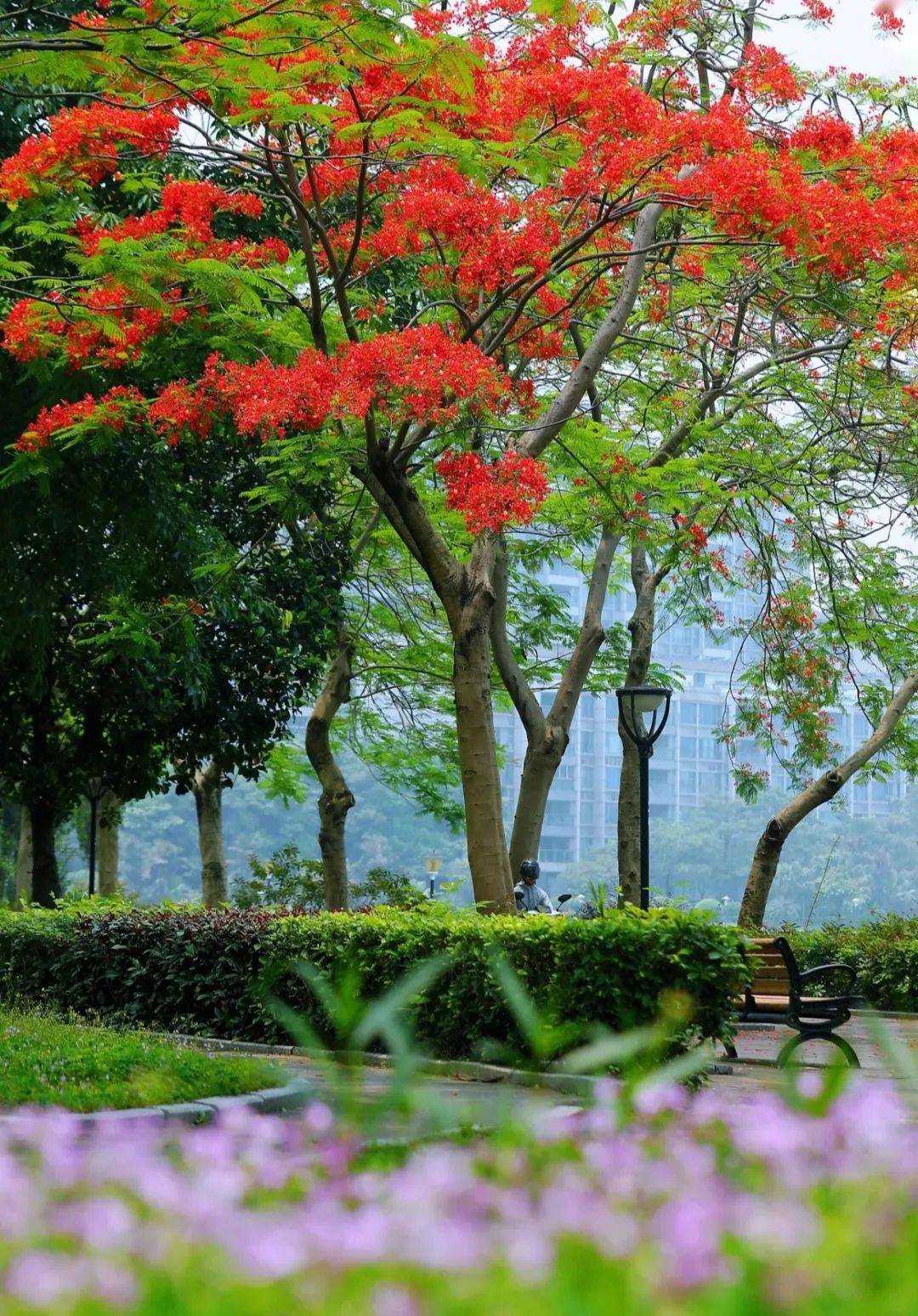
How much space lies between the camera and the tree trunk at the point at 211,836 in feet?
85.2

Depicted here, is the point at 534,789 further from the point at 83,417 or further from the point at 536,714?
the point at 83,417

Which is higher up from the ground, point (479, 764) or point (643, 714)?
point (643, 714)

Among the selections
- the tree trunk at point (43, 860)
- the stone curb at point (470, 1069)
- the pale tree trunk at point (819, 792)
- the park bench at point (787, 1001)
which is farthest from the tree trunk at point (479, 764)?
the tree trunk at point (43, 860)

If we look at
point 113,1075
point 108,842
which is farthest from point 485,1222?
point 108,842

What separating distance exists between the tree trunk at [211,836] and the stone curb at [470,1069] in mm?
11760

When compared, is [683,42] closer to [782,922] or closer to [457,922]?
[457,922]

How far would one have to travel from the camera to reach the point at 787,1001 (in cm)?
1245

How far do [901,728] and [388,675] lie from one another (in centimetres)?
829

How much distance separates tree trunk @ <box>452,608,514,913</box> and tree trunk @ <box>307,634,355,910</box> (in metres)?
9.25

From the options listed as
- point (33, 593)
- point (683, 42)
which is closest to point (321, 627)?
point (33, 593)

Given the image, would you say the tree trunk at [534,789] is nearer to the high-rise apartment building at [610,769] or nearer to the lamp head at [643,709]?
the lamp head at [643,709]

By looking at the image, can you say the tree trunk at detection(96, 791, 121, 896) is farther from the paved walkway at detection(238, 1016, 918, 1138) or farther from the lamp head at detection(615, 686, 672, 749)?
the paved walkway at detection(238, 1016, 918, 1138)

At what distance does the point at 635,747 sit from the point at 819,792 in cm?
353

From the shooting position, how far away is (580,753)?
101 metres
